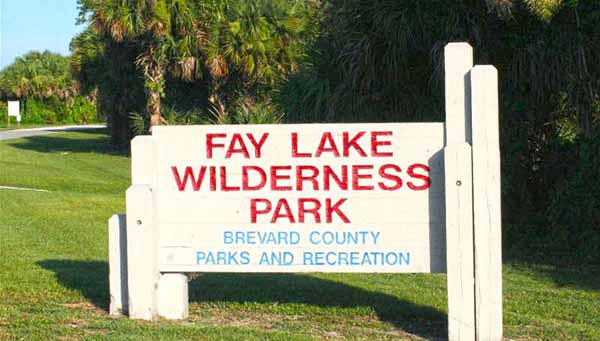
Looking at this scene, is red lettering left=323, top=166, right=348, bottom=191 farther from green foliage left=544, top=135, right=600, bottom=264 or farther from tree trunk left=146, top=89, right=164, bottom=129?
tree trunk left=146, top=89, right=164, bottom=129

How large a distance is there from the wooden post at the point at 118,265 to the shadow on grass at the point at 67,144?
35644mm

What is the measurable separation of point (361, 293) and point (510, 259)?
3.97m

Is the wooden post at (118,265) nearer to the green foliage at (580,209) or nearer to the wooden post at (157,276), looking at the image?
the wooden post at (157,276)

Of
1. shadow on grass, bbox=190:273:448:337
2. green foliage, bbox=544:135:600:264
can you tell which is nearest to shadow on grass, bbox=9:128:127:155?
green foliage, bbox=544:135:600:264

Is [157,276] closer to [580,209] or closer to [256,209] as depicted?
[256,209]

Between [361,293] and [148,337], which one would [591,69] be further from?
[148,337]

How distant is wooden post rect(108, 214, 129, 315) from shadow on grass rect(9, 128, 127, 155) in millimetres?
35644

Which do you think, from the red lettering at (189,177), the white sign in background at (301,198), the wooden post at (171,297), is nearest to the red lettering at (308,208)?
the white sign in background at (301,198)

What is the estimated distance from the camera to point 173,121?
107ft

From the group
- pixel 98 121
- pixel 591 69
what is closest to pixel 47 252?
pixel 591 69

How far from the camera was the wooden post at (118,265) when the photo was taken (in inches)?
286

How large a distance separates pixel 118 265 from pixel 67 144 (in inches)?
1623

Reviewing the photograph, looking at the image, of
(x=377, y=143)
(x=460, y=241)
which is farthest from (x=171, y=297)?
(x=460, y=241)

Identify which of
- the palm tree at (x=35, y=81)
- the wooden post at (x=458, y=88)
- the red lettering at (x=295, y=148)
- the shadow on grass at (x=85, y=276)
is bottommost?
the shadow on grass at (x=85, y=276)
